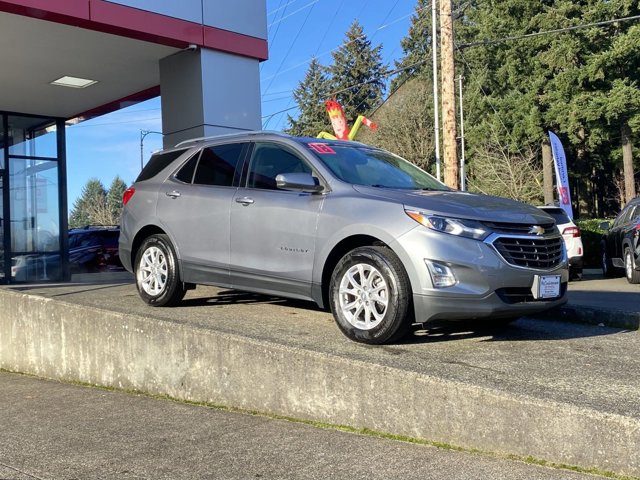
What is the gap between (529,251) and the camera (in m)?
4.92

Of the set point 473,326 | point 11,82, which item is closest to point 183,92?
point 11,82

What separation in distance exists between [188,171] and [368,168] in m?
1.98

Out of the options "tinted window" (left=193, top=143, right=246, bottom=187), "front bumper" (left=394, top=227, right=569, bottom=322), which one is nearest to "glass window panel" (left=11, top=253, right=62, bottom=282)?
"tinted window" (left=193, top=143, right=246, bottom=187)

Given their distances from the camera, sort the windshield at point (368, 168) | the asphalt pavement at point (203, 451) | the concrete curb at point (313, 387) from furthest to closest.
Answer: the windshield at point (368, 168) → the asphalt pavement at point (203, 451) → the concrete curb at point (313, 387)

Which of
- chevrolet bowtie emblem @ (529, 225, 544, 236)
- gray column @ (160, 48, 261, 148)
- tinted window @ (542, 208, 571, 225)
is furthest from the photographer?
tinted window @ (542, 208, 571, 225)

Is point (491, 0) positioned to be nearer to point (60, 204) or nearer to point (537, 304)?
point (60, 204)

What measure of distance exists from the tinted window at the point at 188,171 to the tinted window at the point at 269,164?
83 cm

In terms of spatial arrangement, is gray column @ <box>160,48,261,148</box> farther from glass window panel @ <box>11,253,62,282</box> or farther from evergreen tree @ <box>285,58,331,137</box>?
evergreen tree @ <box>285,58,331,137</box>

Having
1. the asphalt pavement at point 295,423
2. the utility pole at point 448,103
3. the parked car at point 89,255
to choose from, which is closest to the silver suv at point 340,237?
the asphalt pavement at point 295,423

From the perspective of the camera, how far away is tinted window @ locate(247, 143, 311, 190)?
5.83 m

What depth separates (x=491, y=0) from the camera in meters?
41.1

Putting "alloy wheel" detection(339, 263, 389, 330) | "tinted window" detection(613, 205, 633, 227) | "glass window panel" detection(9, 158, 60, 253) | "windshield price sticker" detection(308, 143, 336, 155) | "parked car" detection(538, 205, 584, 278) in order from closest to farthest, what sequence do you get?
"alloy wheel" detection(339, 263, 389, 330) < "windshield price sticker" detection(308, 143, 336, 155) < "parked car" detection(538, 205, 584, 278) < "tinted window" detection(613, 205, 633, 227) < "glass window panel" detection(9, 158, 60, 253)

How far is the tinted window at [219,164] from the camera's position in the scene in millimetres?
6293

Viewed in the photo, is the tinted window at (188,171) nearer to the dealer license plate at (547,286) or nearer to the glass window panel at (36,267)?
the dealer license plate at (547,286)
